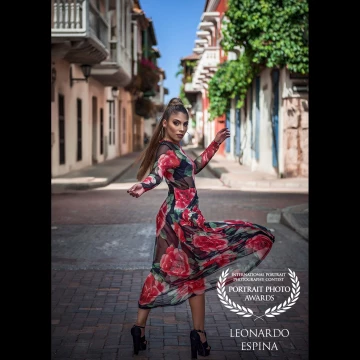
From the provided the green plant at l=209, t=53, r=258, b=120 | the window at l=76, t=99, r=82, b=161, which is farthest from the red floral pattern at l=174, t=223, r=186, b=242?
the window at l=76, t=99, r=82, b=161

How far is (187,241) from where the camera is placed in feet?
12.6

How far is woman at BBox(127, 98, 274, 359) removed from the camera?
3.83m

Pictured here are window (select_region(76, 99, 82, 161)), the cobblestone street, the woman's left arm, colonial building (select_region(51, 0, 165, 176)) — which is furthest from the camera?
window (select_region(76, 99, 82, 161))

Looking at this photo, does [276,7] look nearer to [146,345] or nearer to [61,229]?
[61,229]

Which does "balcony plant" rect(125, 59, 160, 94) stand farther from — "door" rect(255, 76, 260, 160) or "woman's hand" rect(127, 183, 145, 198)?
"woman's hand" rect(127, 183, 145, 198)

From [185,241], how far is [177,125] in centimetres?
69

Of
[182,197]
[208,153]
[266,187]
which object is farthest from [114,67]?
[182,197]

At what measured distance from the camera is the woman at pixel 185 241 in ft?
12.6

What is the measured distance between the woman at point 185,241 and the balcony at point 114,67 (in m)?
19.5

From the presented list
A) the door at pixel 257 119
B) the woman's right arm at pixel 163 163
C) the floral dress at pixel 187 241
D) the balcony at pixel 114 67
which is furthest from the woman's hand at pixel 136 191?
the balcony at pixel 114 67

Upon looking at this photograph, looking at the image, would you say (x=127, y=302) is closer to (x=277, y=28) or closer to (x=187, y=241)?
(x=187, y=241)
